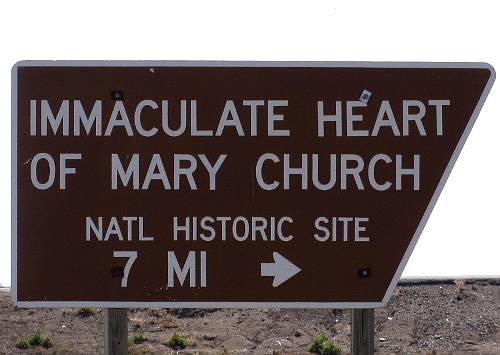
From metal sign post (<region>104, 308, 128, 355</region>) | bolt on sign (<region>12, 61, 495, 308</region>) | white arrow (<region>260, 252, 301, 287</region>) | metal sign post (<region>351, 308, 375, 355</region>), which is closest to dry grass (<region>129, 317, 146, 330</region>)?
metal sign post (<region>104, 308, 128, 355</region>)

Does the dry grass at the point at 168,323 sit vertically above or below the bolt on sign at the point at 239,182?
below

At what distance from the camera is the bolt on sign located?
569 cm

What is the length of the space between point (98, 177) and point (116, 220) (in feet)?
0.81

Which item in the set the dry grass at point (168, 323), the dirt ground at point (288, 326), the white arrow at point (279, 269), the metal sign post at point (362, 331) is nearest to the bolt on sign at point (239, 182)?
the white arrow at point (279, 269)

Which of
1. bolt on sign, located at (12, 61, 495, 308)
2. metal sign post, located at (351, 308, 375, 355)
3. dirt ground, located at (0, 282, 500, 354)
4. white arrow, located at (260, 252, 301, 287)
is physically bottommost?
dirt ground, located at (0, 282, 500, 354)

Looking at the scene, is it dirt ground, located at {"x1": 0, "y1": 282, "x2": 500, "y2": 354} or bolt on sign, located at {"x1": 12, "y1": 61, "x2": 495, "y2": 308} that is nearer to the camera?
bolt on sign, located at {"x1": 12, "y1": 61, "x2": 495, "y2": 308}

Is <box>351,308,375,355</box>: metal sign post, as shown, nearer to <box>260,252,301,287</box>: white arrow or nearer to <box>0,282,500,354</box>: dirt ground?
<box>260,252,301,287</box>: white arrow

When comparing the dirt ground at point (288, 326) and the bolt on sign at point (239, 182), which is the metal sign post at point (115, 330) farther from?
the dirt ground at point (288, 326)

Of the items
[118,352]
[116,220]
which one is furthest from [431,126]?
[118,352]

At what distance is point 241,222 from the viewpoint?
18.7 ft

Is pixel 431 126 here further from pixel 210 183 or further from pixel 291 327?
pixel 291 327

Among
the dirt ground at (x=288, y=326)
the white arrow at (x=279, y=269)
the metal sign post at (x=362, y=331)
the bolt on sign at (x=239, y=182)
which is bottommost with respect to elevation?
the dirt ground at (x=288, y=326)

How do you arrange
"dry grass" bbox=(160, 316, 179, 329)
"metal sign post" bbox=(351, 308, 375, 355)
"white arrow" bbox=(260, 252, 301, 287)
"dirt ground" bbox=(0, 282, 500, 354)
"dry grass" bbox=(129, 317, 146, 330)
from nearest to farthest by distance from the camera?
1. "white arrow" bbox=(260, 252, 301, 287)
2. "metal sign post" bbox=(351, 308, 375, 355)
3. "dirt ground" bbox=(0, 282, 500, 354)
4. "dry grass" bbox=(129, 317, 146, 330)
5. "dry grass" bbox=(160, 316, 179, 329)

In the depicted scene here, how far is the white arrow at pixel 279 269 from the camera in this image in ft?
18.6
